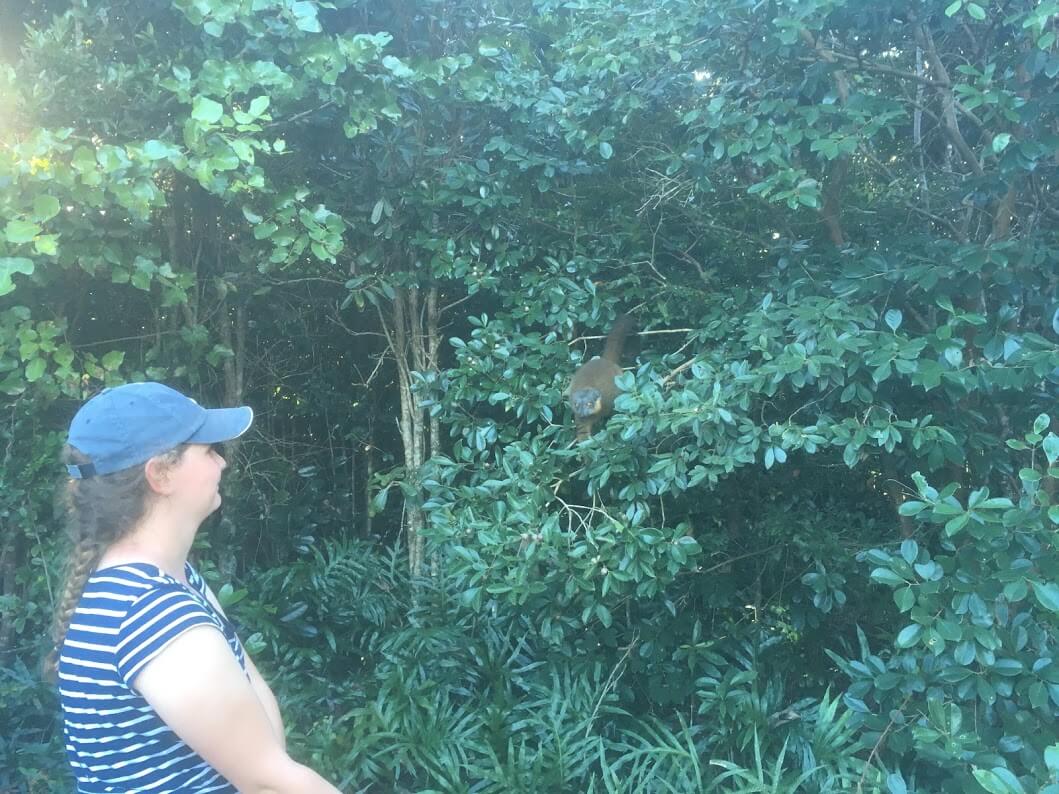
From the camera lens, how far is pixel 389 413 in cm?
487

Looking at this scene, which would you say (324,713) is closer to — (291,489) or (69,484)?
(291,489)

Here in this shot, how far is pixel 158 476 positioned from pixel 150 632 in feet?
0.99

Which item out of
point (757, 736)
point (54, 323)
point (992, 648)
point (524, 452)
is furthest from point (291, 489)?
point (992, 648)

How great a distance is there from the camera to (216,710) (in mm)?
1249

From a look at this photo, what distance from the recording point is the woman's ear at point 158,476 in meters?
1.47

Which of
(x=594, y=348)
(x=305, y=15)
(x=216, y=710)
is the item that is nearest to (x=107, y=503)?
(x=216, y=710)

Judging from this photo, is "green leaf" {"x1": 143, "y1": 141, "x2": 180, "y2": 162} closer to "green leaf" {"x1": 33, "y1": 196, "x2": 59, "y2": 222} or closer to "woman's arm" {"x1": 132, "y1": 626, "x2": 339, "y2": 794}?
"green leaf" {"x1": 33, "y1": 196, "x2": 59, "y2": 222}

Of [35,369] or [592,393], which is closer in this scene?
[35,369]

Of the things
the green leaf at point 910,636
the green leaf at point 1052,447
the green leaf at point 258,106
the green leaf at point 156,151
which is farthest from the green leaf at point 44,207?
the green leaf at point 1052,447

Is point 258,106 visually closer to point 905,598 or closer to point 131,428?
point 131,428

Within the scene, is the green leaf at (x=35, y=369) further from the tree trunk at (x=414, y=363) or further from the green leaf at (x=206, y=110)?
the tree trunk at (x=414, y=363)

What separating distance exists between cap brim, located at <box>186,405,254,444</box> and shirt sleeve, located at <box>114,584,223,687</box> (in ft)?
1.01

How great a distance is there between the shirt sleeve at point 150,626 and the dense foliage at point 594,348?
5.20ft

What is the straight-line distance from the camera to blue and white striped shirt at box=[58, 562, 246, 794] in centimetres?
130
